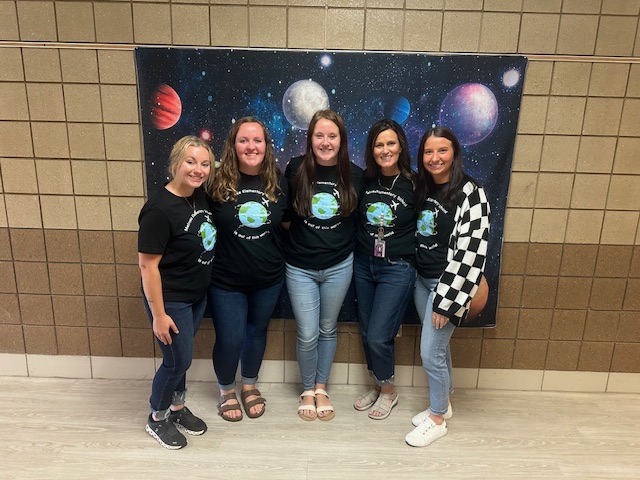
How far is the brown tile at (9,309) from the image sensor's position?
96.3 inches

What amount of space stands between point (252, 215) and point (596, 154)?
1.69 meters

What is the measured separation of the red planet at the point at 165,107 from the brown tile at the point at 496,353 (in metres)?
1.98

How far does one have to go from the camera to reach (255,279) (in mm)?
2037

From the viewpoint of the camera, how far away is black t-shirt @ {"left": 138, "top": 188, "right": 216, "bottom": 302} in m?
1.71

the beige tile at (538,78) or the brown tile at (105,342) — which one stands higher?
the beige tile at (538,78)

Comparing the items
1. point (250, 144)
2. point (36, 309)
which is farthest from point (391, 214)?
point (36, 309)

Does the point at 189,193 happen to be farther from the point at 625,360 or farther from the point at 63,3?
the point at 625,360

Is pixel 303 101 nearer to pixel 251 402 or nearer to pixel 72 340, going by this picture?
pixel 251 402

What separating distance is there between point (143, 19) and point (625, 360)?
3017 mm

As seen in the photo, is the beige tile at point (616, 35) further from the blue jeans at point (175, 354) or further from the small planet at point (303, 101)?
the blue jeans at point (175, 354)

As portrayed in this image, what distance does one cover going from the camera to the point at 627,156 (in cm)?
222

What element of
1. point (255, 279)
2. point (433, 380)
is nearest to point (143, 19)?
point (255, 279)

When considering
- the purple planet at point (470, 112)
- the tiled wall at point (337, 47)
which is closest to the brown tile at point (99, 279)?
the tiled wall at point (337, 47)

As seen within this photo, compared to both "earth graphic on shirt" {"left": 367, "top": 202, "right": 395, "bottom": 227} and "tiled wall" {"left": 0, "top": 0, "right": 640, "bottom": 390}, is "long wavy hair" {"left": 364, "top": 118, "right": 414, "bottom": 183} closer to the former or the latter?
"earth graphic on shirt" {"left": 367, "top": 202, "right": 395, "bottom": 227}
